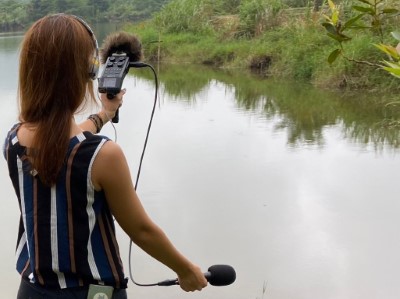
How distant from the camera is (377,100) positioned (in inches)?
234

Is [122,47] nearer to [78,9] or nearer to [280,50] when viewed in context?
[280,50]

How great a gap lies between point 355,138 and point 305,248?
2209 millimetres

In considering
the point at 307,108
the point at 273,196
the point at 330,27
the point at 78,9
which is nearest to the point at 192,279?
the point at 330,27

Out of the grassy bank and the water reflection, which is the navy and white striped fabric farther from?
the grassy bank

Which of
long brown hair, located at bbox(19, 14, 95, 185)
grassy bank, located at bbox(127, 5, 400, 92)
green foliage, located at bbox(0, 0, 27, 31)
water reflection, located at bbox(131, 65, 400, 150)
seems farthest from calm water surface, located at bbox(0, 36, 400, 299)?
green foliage, located at bbox(0, 0, 27, 31)

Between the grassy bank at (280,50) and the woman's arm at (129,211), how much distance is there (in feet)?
13.1

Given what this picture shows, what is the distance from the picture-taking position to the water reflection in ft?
15.5

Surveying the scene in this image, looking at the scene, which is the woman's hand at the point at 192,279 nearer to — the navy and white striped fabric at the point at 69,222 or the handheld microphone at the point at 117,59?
the navy and white striped fabric at the point at 69,222

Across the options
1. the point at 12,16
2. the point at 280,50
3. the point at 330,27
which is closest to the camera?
the point at 330,27

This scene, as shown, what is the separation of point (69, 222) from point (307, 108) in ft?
17.3

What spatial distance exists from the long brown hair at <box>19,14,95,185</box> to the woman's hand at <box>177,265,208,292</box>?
0.27 m

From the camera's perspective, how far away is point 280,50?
866 cm

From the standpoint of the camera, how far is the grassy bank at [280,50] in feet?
21.5

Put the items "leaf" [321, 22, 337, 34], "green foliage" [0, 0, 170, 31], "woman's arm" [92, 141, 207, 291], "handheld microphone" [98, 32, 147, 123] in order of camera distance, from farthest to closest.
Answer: "green foliage" [0, 0, 170, 31], "leaf" [321, 22, 337, 34], "handheld microphone" [98, 32, 147, 123], "woman's arm" [92, 141, 207, 291]
